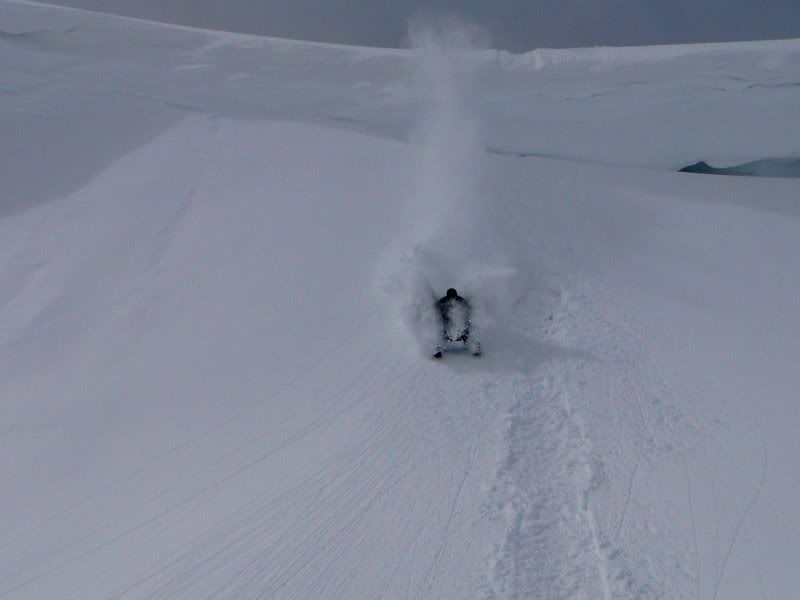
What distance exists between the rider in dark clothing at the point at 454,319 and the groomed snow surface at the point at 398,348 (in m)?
0.19

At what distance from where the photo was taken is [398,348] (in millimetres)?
5672

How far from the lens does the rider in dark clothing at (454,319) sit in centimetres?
557

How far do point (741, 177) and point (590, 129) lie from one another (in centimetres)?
301

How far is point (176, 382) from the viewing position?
5488 millimetres

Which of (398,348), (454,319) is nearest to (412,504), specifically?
(398,348)

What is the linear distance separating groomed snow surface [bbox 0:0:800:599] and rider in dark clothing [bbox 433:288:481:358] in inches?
7.7

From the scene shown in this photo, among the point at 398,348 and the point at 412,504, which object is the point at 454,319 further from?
the point at 412,504

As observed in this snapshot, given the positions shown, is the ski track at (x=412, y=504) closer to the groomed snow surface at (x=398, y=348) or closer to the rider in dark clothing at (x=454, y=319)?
the groomed snow surface at (x=398, y=348)

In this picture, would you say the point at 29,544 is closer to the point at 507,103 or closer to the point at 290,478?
the point at 290,478

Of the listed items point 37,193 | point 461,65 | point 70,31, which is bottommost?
point 37,193

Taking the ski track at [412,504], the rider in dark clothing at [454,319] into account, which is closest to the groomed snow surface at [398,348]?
the ski track at [412,504]

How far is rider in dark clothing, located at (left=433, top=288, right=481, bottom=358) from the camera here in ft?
18.3

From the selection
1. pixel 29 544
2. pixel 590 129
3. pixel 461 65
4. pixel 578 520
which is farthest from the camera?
pixel 461 65

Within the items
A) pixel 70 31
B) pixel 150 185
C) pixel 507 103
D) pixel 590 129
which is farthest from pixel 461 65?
pixel 70 31
